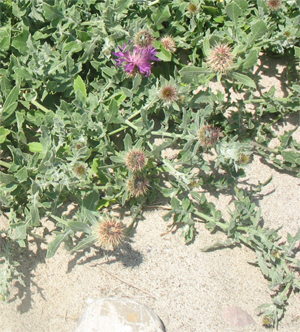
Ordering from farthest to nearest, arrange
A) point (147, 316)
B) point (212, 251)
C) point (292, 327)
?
point (212, 251) → point (292, 327) → point (147, 316)

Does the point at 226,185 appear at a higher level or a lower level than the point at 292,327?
higher

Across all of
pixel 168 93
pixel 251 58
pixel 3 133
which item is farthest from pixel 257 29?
pixel 3 133

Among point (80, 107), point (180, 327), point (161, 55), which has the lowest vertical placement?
point (180, 327)

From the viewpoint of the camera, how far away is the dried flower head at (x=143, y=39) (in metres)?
3.09

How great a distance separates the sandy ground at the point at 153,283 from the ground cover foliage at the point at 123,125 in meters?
0.10

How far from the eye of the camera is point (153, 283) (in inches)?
120

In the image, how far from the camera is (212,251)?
3.21m

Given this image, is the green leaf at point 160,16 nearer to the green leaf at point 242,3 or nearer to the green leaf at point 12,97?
the green leaf at point 242,3

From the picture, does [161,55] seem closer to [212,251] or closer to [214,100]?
[214,100]

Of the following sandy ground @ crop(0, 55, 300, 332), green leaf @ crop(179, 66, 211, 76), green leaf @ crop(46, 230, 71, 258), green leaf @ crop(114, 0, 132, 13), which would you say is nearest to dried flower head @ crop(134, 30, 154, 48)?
green leaf @ crop(114, 0, 132, 13)

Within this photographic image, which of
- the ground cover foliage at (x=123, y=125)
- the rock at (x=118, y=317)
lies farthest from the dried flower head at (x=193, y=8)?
the rock at (x=118, y=317)

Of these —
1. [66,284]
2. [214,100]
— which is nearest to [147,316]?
[66,284]

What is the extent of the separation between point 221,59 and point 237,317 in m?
1.69

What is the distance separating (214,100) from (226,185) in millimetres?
636
